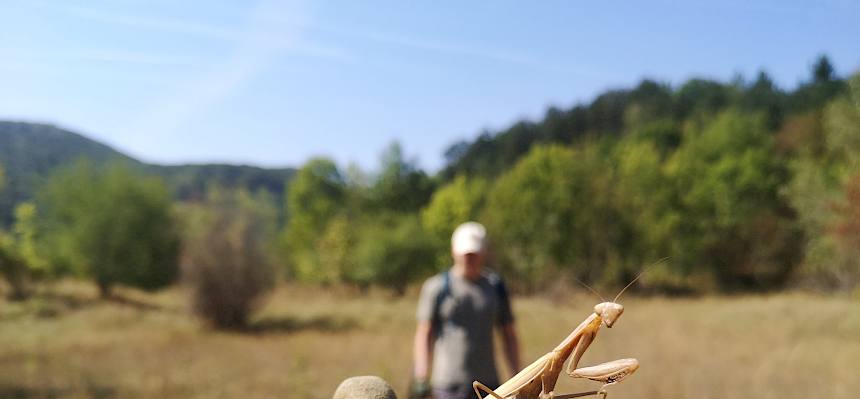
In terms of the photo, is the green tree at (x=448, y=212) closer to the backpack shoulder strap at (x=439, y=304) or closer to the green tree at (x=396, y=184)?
the green tree at (x=396, y=184)

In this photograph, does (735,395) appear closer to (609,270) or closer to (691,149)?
(609,270)

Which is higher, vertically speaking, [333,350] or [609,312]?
[609,312]

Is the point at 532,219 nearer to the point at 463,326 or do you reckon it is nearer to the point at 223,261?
the point at 223,261

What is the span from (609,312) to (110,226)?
28.4 metres

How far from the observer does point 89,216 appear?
2541 centimetres

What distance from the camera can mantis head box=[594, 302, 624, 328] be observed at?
1032 millimetres

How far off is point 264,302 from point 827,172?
105 feet

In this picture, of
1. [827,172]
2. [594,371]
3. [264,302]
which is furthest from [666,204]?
[594,371]

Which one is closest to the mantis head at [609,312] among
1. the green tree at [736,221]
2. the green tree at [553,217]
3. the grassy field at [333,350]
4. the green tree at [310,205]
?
the grassy field at [333,350]

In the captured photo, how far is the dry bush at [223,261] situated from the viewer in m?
18.4

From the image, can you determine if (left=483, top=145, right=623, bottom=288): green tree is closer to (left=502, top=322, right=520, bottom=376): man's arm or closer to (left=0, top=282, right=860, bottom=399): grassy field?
(left=0, top=282, right=860, bottom=399): grassy field

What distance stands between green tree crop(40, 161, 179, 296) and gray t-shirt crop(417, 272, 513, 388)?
955 inches

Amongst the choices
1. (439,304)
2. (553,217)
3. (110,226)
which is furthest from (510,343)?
(553,217)

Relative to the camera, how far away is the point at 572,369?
1.03 meters
